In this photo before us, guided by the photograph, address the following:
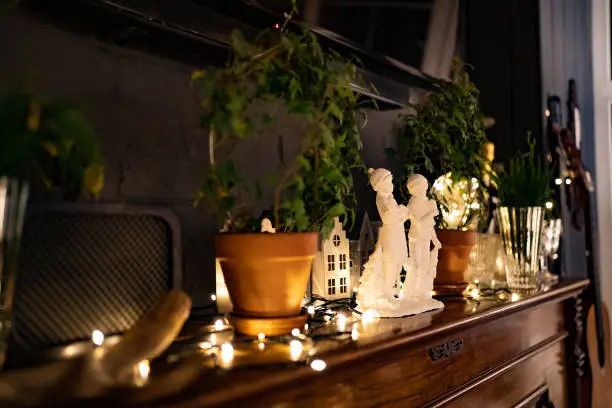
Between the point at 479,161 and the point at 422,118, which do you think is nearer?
the point at 422,118

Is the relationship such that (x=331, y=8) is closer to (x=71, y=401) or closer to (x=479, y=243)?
(x=479, y=243)

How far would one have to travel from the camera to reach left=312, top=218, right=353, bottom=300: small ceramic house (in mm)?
1227

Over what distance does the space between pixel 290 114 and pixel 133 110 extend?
0.35m

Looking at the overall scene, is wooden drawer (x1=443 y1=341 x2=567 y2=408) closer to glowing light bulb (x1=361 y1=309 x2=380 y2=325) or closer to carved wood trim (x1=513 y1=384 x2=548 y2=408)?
carved wood trim (x1=513 y1=384 x2=548 y2=408)

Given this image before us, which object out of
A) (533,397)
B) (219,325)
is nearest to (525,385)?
(533,397)

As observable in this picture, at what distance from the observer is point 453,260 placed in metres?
1.42

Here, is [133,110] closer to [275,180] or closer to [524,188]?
[275,180]

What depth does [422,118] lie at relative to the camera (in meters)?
1.47

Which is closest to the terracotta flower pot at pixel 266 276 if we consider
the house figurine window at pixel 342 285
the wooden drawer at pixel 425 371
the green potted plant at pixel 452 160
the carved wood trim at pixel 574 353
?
the wooden drawer at pixel 425 371

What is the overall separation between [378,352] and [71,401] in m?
0.46

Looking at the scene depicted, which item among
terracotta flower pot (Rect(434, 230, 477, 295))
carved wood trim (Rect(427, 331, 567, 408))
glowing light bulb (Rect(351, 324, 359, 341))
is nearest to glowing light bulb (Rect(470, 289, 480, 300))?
terracotta flower pot (Rect(434, 230, 477, 295))

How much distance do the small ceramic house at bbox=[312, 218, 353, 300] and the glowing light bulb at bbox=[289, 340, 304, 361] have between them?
365 mm

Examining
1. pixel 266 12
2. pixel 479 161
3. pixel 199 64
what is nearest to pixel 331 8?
pixel 266 12

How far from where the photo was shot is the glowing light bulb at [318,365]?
754 mm
